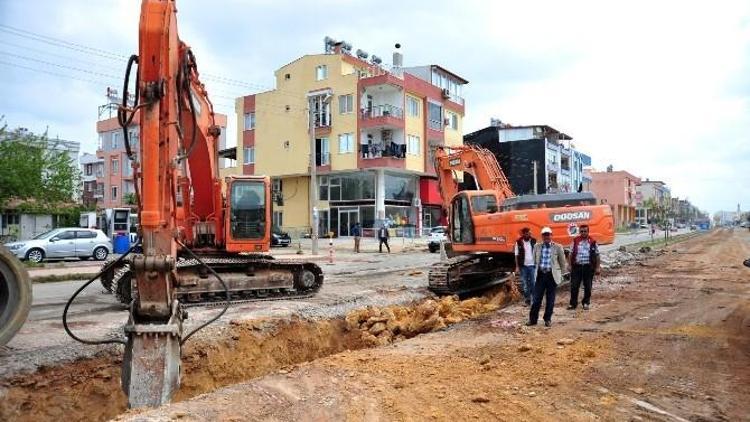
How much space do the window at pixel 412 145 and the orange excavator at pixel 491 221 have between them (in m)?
27.6

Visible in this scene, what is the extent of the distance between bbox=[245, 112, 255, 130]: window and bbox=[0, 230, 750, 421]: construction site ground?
37754 millimetres

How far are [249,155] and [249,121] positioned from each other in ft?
9.14

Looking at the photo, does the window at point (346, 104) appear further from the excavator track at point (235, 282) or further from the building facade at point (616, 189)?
the building facade at point (616, 189)

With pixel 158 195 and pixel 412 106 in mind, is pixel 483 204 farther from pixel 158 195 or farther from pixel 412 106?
pixel 412 106

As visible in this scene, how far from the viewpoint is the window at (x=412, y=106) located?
44094 millimetres

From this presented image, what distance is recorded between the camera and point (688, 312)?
11336mm

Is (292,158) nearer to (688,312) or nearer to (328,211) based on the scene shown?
(328,211)

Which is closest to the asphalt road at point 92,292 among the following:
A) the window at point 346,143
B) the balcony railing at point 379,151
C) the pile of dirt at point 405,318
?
the pile of dirt at point 405,318

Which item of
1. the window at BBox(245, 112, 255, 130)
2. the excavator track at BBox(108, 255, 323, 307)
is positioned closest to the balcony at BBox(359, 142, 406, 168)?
the window at BBox(245, 112, 255, 130)

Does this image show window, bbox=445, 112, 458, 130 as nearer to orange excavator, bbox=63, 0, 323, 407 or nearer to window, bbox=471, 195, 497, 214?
window, bbox=471, 195, 497, 214

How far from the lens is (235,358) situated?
355 inches

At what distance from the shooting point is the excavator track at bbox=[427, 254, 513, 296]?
13961mm

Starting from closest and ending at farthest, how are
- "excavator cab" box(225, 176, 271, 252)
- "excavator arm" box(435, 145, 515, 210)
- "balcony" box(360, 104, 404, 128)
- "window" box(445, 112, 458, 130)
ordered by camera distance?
"excavator cab" box(225, 176, 271, 252) → "excavator arm" box(435, 145, 515, 210) → "balcony" box(360, 104, 404, 128) → "window" box(445, 112, 458, 130)

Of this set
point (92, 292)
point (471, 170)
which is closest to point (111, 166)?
point (92, 292)
